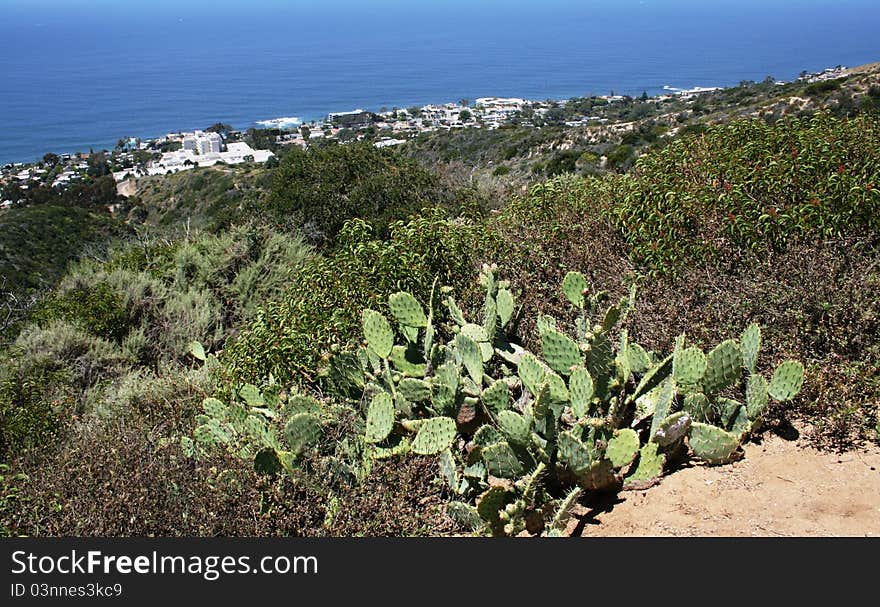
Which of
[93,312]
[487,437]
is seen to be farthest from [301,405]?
[93,312]

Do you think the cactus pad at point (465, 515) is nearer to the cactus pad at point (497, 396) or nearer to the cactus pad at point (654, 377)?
the cactus pad at point (497, 396)

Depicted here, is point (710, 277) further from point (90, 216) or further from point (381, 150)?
point (90, 216)

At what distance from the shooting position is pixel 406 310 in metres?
5.18

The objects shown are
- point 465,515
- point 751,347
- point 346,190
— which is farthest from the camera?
point 346,190

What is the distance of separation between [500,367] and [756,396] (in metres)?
1.90

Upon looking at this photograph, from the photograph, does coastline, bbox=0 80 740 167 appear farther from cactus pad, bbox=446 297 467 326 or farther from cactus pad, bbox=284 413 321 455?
cactus pad, bbox=284 413 321 455

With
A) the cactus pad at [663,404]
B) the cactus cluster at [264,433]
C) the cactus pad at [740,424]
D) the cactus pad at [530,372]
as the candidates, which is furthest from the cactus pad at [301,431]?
the cactus pad at [740,424]

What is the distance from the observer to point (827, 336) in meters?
4.48

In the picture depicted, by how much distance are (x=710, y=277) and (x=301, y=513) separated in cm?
342

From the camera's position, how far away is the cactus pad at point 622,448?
3.80 meters

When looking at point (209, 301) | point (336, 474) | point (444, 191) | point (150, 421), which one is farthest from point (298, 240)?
point (336, 474)

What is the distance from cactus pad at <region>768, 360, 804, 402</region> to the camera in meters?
4.06

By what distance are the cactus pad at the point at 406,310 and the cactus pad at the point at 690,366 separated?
181cm

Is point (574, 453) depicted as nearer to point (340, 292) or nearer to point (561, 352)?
point (561, 352)
